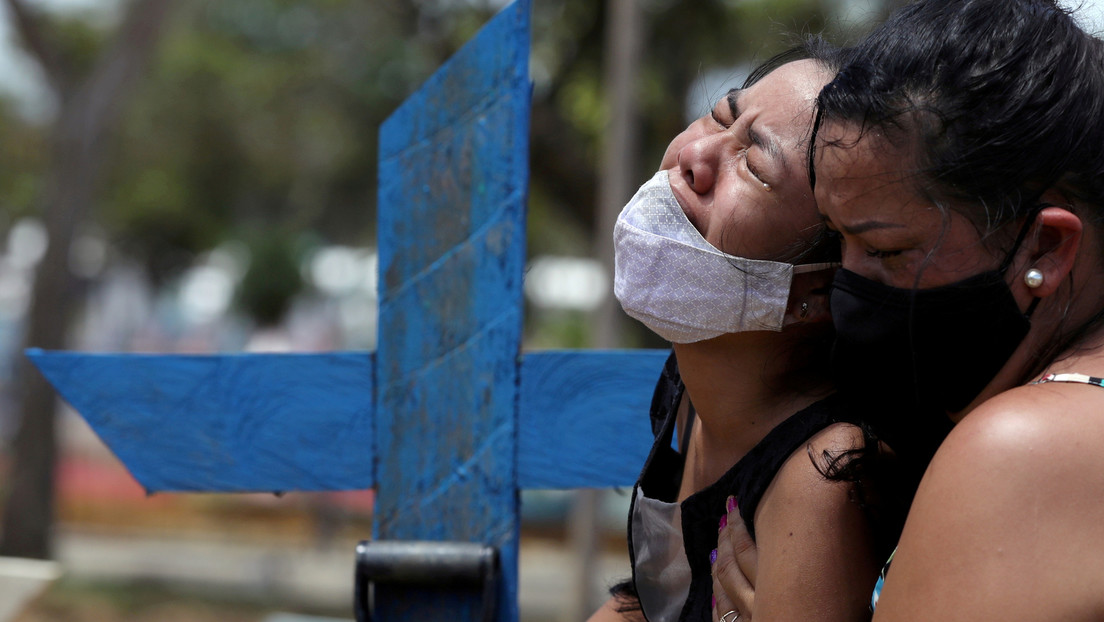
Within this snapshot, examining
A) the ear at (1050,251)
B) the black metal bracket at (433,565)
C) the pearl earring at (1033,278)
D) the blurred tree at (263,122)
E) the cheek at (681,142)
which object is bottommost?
the black metal bracket at (433,565)

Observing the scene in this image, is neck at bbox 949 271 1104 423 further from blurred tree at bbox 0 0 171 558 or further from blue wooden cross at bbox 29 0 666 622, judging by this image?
blurred tree at bbox 0 0 171 558

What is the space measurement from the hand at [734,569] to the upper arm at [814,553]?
0.06 meters

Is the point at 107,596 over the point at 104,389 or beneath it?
beneath

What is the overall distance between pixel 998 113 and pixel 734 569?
2.10ft

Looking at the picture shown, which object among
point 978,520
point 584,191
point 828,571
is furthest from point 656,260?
point 584,191

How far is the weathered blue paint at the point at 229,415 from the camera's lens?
1890 millimetres

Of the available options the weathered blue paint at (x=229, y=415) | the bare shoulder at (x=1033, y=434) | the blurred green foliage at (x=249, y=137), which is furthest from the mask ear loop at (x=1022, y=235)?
the blurred green foliage at (x=249, y=137)

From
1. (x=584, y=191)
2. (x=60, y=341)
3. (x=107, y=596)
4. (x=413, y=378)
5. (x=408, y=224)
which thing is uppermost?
(x=584, y=191)

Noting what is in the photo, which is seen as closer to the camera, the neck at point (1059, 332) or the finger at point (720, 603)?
the neck at point (1059, 332)

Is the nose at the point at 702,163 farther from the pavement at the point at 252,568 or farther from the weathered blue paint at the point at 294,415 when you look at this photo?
the pavement at the point at 252,568

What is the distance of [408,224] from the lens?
1.88 metres

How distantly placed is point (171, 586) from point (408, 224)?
8.04m

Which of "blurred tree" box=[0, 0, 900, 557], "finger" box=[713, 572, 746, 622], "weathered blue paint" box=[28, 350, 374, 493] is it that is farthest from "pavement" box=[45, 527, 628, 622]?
"finger" box=[713, 572, 746, 622]

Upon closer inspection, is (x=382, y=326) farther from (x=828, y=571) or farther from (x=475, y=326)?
(x=828, y=571)
